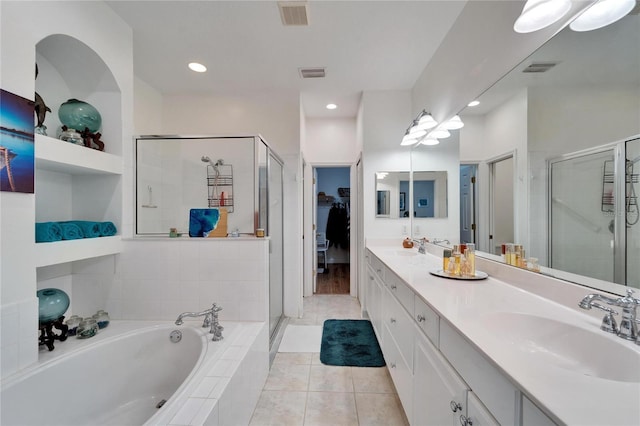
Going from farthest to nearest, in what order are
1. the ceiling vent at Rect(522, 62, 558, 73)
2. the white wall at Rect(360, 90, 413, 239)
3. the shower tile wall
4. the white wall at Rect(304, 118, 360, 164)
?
the white wall at Rect(304, 118, 360, 164), the white wall at Rect(360, 90, 413, 239), the shower tile wall, the ceiling vent at Rect(522, 62, 558, 73)

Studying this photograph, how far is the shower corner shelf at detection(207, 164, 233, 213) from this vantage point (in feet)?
8.28

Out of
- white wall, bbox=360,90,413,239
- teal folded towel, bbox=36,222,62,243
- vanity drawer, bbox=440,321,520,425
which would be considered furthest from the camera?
white wall, bbox=360,90,413,239

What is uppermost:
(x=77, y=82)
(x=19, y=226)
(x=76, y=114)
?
(x=77, y=82)

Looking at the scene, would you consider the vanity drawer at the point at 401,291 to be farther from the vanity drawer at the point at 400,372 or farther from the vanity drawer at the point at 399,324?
the vanity drawer at the point at 400,372

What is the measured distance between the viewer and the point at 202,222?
2.02 m

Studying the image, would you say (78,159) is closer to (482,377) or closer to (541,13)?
(482,377)

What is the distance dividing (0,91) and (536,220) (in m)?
2.53

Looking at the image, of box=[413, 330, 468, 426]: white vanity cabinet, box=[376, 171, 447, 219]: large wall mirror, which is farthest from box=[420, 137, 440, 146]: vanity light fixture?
box=[413, 330, 468, 426]: white vanity cabinet

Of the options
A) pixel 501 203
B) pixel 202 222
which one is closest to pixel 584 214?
pixel 501 203

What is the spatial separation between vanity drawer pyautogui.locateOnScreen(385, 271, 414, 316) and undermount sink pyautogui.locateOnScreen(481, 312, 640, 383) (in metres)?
0.46

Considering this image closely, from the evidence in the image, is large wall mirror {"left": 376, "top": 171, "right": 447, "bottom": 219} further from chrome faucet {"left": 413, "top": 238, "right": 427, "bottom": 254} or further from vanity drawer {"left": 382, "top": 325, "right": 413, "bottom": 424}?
vanity drawer {"left": 382, "top": 325, "right": 413, "bottom": 424}

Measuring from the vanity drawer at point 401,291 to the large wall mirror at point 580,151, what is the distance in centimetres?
62

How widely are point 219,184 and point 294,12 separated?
1596mm

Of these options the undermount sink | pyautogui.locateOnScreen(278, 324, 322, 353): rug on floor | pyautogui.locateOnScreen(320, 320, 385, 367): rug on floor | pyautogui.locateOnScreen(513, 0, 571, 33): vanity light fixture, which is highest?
pyautogui.locateOnScreen(513, 0, 571, 33): vanity light fixture
